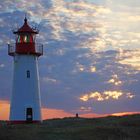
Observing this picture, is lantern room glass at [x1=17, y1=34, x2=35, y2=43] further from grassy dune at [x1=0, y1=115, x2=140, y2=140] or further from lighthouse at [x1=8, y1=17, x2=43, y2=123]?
grassy dune at [x1=0, y1=115, x2=140, y2=140]

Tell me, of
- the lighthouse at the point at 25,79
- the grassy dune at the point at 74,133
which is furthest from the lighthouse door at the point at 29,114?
the grassy dune at the point at 74,133

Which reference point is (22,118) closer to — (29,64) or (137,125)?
(29,64)

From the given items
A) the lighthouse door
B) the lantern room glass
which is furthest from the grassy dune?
the lantern room glass

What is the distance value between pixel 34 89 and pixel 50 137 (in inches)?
465

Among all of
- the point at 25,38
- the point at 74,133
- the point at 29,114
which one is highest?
the point at 25,38

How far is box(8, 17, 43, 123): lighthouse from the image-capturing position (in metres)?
41.7

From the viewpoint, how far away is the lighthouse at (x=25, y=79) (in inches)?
1642

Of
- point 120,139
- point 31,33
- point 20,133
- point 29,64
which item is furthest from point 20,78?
point 120,139

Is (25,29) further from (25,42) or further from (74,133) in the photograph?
(74,133)

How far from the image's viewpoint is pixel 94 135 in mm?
31953

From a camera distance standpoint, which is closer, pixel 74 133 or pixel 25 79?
pixel 74 133

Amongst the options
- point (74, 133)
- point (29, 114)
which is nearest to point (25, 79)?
point (29, 114)

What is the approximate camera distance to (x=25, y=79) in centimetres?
4203

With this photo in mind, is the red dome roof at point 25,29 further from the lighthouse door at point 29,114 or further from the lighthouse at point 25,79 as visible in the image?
the lighthouse door at point 29,114
